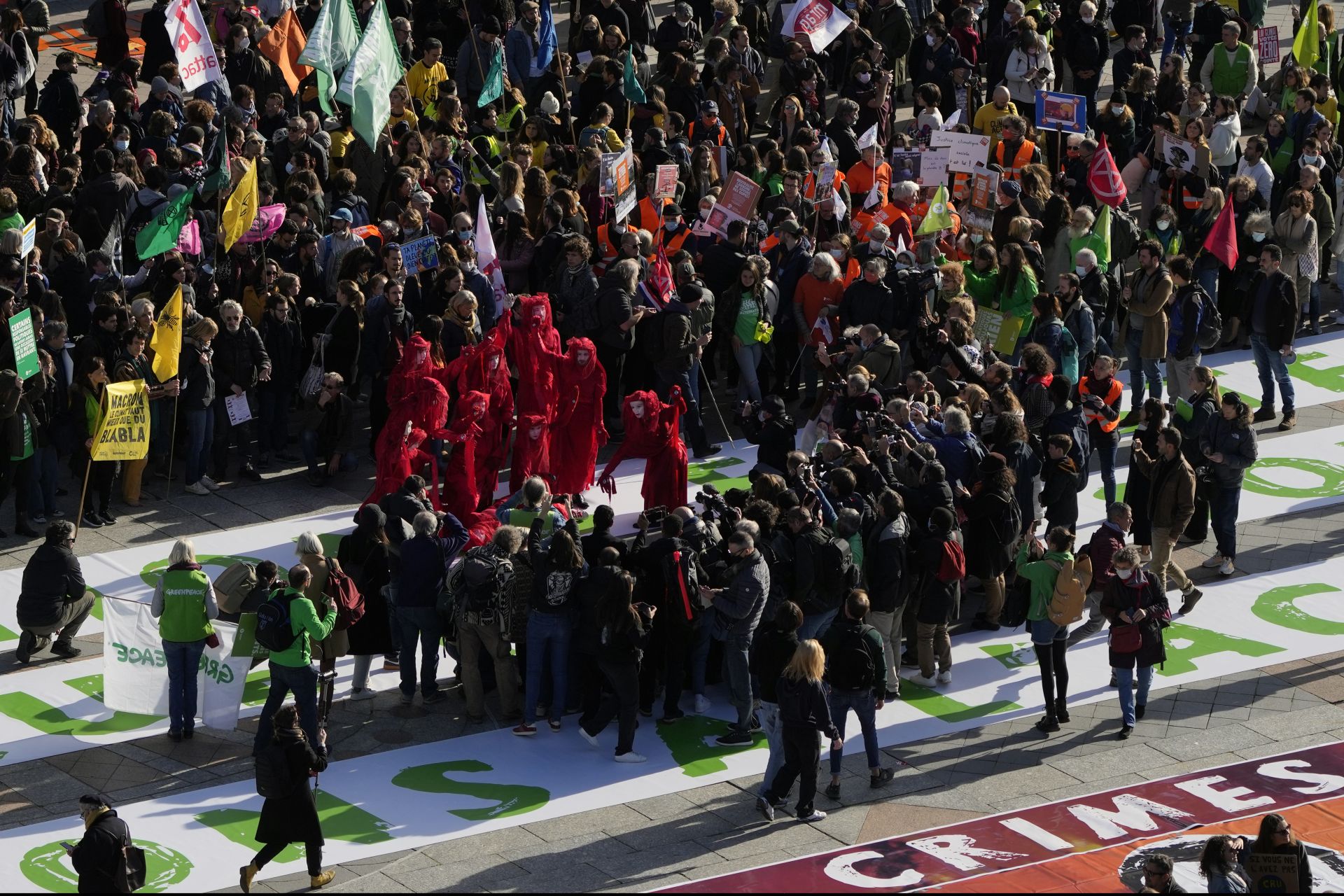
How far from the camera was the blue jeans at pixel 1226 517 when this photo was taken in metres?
19.7

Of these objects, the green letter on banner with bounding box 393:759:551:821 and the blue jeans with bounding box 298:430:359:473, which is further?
the blue jeans with bounding box 298:430:359:473

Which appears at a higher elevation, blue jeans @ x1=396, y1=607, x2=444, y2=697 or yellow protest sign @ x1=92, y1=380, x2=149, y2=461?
yellow protest sign @ x1=92, y1=380, x2=149, y2=461

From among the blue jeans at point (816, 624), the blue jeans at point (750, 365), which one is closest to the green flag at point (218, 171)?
the blue jeans at point (750, 365)

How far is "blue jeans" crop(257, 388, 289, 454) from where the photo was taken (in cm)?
2141

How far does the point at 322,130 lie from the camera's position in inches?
956

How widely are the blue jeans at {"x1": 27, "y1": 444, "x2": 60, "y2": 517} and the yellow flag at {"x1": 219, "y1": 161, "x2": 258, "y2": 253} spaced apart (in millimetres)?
2490

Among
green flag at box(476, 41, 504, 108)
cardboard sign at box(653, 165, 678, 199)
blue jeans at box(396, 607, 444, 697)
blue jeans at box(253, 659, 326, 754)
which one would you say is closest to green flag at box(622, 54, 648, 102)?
green flag at box(476, 41, 504, 108)

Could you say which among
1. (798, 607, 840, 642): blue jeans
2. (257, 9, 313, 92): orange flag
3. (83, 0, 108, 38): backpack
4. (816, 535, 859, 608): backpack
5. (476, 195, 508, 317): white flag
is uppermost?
(83, 0, 108, 38): backpack

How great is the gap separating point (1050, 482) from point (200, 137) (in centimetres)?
928

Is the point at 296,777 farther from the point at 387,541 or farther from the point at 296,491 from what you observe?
the point at 296,491

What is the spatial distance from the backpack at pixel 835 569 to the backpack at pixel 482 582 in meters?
2.26

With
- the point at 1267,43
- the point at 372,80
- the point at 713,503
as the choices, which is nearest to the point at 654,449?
A: the point at 713,503

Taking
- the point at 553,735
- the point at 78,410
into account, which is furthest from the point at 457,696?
the point at 78,410

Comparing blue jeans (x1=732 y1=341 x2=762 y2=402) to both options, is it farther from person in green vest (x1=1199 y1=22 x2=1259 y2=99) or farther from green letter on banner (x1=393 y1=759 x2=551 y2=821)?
person in green vest (x1=1199 y1=22 x2=1259 y2=99)
